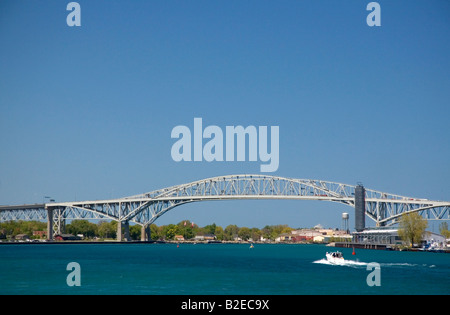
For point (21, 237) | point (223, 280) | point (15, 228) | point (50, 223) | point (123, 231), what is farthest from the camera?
point (15, 228)

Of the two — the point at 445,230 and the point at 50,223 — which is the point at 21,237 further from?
the point at 445,230

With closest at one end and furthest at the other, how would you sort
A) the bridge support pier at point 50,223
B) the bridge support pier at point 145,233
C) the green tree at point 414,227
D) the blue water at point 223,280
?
the blue water at point 223,280 < the green tree at point 414,227 < the bridge support pier at point 50,223 < the bridge support pier at point 145,233

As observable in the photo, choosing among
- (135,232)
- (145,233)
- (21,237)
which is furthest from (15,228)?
(145,233)

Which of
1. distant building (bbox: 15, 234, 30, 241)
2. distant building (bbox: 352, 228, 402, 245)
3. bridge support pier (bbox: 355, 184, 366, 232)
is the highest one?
bridge support pier (bbox: 355, 184, 366, 232)

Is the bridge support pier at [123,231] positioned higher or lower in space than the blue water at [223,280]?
higher

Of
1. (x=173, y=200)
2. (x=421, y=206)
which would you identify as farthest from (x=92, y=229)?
(x=421, y=206)

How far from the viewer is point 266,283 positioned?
4512 cm

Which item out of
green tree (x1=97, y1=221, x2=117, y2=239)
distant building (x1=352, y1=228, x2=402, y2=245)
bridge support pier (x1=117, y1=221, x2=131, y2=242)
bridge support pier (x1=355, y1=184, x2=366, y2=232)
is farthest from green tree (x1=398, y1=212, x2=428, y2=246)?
green tree (x1=97, y1=221, x2=117, y2=239)

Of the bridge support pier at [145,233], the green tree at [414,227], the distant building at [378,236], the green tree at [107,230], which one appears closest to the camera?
the green tree at [414,227]

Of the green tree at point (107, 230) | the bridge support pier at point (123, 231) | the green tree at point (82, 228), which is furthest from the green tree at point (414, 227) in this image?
the green tree at point (82, 228)

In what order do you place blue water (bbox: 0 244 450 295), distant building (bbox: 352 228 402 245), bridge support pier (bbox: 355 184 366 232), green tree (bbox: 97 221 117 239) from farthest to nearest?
1. green tree (bbox: 97 221 117 239)
2. bridge support pier (bbox: 355 184 366 232)
3. distant building (bbox: 352 228 402 245)
4. blue water (bbox: 0 244 450 295)

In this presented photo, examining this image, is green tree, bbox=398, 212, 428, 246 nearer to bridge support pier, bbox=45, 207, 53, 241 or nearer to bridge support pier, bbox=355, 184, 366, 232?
bridge support pier, bbox=355, 184, 366, 232

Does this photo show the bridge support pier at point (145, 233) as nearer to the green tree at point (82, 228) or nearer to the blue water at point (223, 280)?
the green tree at point (82, 228)

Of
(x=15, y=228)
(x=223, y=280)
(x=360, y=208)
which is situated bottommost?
(x=223, y=280)
